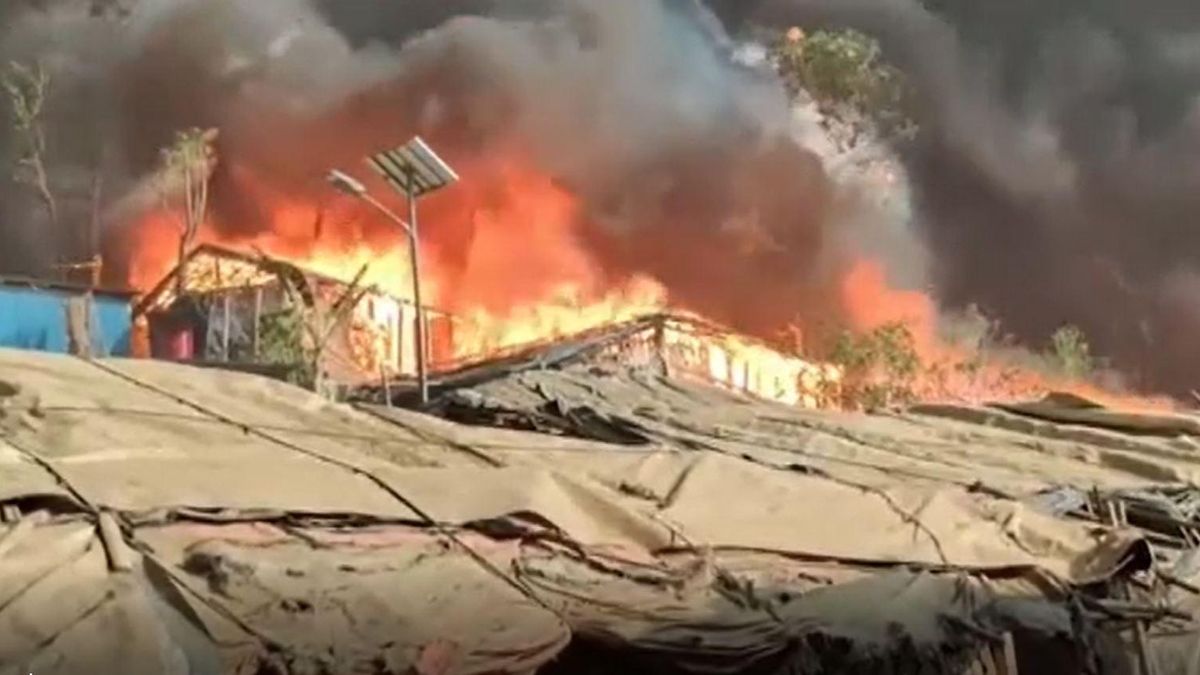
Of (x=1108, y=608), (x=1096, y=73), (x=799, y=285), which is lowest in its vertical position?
(x=1108, y=608)

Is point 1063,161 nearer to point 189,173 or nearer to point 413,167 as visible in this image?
point 189,173

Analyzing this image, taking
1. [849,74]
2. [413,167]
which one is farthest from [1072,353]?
[413,167]

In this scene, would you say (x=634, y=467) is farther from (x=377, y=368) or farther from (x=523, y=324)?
(x=523, y=324)

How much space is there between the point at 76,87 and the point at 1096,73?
2155cm

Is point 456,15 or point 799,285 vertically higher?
point 456,15

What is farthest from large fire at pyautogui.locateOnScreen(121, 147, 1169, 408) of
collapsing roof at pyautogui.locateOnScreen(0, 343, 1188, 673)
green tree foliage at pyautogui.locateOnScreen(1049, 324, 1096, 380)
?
collapsing roof at pyautogui.locateOnScreen(0, 343, 1188, 673)

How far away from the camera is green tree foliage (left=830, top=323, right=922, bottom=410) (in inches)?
1225

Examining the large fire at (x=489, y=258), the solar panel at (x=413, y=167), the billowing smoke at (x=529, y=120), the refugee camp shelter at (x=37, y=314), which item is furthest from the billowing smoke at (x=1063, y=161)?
the solar panel at (x=413, y=167)

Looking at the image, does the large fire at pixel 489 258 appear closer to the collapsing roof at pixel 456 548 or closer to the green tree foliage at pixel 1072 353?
the green tree foliage at pixel 1072 353

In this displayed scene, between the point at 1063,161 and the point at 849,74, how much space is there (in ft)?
16.4

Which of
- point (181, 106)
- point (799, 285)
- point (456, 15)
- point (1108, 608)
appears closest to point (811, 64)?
point (799, 285)

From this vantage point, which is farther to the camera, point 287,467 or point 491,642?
point 287,467

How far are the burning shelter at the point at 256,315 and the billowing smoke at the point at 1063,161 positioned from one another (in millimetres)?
12644

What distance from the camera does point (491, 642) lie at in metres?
4.76
